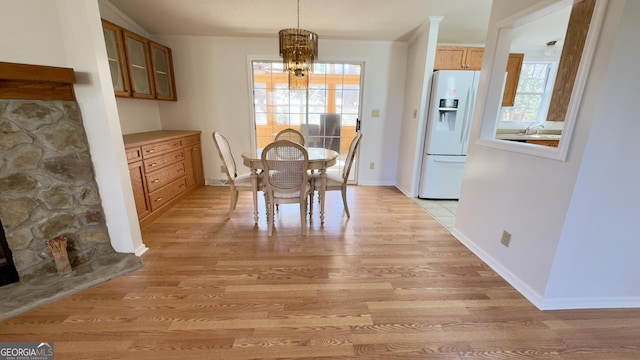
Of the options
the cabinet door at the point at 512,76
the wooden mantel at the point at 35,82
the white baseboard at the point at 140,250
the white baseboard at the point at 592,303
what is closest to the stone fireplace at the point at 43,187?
the wooden mantel at the point at 35,82

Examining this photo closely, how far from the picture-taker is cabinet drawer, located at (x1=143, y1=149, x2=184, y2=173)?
9.10ft

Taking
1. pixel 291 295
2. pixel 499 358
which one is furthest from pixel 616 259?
pixel 291 295

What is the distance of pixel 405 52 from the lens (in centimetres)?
396

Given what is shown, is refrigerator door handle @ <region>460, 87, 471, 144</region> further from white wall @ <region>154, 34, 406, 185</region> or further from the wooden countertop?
the wooden countertop

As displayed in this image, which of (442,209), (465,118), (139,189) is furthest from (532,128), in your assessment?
(139,189)

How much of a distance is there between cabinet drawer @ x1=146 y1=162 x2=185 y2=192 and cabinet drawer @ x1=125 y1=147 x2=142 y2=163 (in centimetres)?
27

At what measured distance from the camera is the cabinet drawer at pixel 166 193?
2888 mm

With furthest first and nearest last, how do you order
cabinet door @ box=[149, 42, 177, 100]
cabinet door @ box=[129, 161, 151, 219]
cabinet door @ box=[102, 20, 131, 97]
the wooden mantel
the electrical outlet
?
1. cabinet door @ box=[149, 42, 177, 100]
2. cabinet door @ box=[102, 20, 131, 97]
3. cabinet door @ box=[129, 161, 151, 219]
4. the electrical outlet
5. the wooden mantel

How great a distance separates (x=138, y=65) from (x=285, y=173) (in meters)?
2.48

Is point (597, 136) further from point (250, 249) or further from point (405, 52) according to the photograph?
point (405, 52)

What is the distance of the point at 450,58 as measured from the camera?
3375 millimetres

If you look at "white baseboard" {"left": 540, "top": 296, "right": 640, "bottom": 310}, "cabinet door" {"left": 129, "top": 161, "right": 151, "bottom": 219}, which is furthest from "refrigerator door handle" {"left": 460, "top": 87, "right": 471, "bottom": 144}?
"cabinet door" {"left": 129, "top": 161, "right": 151, "bottom": 219}

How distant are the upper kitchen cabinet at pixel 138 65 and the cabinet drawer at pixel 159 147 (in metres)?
0.66

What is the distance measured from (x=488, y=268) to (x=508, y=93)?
3041 mm
